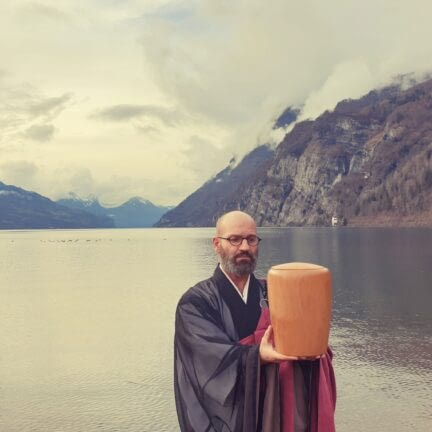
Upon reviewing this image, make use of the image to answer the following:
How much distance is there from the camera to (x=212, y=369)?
488cm

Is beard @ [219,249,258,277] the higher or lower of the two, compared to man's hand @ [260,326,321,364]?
higher

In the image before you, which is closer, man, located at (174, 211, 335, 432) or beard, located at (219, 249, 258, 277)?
man, located at (174, 211, 335, 432)

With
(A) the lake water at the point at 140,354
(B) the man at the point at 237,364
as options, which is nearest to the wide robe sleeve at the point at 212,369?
(B) the man at the point at 237,364

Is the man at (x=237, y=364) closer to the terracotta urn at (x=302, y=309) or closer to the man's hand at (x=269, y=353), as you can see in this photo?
the man's hand at (x=269, y=353)

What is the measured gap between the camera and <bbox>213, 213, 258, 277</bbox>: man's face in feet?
17.1

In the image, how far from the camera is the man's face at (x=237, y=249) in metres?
5.20

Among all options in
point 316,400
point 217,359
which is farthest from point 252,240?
point 316,400

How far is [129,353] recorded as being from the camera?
35.0 metres

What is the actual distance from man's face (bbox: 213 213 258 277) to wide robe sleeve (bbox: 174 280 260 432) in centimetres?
27

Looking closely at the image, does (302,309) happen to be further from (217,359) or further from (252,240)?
(252,240)

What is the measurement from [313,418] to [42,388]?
2526 centimetres

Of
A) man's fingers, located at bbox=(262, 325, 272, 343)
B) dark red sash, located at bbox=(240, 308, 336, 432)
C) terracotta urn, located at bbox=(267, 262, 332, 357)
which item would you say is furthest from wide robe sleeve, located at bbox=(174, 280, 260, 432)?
terracotta urn, located at bbox=(267, 262, 332, 357)

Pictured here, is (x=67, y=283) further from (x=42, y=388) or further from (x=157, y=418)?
(x=157, y=418)

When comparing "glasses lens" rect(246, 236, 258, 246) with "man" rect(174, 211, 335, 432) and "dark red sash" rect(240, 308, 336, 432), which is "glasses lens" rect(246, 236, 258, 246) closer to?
"man" rect(174, 211, 335, 432)
